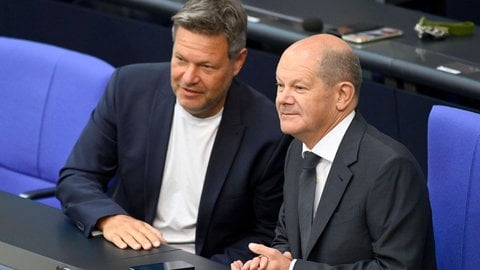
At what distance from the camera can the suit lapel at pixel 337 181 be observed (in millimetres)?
2998

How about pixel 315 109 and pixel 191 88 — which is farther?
pixel 191 88

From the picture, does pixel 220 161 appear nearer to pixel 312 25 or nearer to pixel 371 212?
pixel 371 212

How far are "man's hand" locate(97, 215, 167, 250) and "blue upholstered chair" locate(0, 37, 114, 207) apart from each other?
823 millimetres

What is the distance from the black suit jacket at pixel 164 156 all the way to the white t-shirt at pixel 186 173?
0.03m

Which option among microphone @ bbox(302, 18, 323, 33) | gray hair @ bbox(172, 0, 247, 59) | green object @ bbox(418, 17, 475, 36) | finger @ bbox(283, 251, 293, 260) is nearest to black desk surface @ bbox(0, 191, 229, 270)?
finger @ bbox(283, 251, 293, 260)

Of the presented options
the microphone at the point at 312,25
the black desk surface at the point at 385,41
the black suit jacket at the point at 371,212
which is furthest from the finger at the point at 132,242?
the microphone at the point at 312,25

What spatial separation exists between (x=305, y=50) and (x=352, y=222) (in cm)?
41

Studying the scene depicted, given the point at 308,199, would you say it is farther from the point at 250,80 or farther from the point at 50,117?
the point at 250,80

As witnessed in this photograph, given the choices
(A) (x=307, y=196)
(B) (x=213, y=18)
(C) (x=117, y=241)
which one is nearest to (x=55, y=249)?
(C) (x=117, y=241)

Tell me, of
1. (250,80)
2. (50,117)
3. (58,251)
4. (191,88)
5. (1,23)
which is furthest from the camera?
(1,23)

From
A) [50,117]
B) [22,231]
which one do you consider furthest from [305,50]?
[50,117]

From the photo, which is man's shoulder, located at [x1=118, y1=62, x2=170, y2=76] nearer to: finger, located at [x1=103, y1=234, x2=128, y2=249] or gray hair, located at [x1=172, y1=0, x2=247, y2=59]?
gray hair, located at [x1=172, y1=0, x2=247, y2=59]

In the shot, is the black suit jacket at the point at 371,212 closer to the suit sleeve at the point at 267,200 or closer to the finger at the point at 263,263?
the finger at the point at 263,263

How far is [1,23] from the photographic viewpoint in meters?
5.74
